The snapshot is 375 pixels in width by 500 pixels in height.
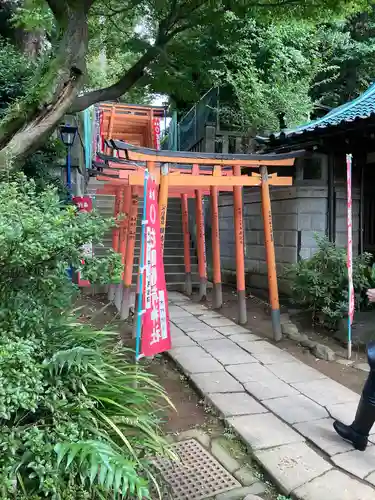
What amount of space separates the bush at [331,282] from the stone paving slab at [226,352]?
1529 mm

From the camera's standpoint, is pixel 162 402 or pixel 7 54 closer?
pixel 162 402

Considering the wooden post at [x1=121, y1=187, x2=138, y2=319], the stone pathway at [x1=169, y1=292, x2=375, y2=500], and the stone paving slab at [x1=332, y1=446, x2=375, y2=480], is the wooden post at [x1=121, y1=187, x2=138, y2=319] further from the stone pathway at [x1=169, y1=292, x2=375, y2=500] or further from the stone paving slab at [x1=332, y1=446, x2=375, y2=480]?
the stone paving slab at [x1=332, y1=446, x2=375, y2=480]

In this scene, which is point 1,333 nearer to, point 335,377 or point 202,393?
point 202,393

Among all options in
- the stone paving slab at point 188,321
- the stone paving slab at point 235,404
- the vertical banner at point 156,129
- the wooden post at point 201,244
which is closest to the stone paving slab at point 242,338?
the stone paving slab at point 188,321

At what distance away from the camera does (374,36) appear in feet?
44.6

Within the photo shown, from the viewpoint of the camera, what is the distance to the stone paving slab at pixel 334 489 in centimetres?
296

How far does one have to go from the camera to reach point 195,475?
3.23 m

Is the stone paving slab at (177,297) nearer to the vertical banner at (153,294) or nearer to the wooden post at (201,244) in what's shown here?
the wooden post at (201,244)

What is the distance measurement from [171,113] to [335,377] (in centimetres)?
1412

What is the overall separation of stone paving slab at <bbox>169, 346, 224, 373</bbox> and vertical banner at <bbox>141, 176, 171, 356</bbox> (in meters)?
1.08

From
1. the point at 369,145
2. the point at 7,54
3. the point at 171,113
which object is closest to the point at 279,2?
the point at 369,145

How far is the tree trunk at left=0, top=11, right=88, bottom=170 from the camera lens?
6.06 m

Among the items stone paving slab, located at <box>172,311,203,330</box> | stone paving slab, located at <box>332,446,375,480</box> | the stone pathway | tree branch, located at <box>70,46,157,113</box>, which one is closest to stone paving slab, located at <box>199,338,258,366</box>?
the stone pathway

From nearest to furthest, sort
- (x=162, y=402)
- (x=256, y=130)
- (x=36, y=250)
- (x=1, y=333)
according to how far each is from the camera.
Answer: (x=36, y=250)
(x=1, y=333)
(x=162, y=402)
(x=256, y=130)
